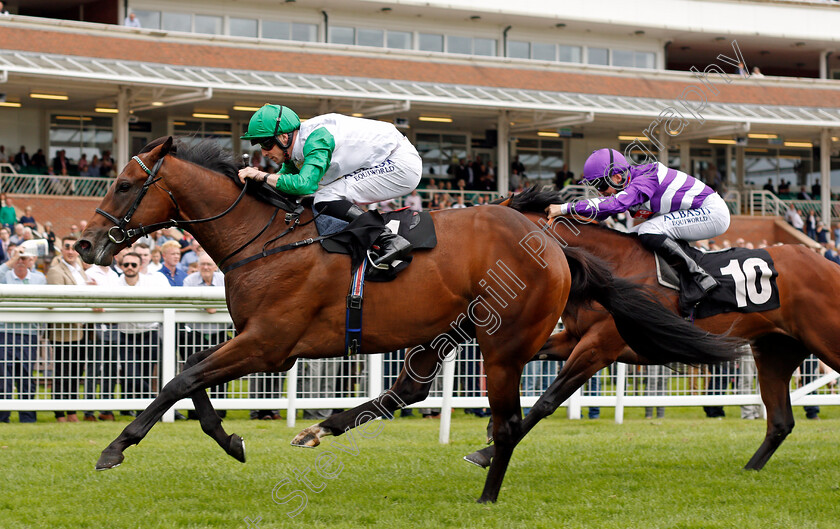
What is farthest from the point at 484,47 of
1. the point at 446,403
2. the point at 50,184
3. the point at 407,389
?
the point at 407,389

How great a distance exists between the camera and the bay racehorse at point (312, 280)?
15.8 feet

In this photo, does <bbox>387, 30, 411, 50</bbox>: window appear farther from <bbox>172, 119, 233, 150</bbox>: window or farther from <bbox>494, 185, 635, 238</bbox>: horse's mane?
<bbox>494, 185, 635, 238</bbox>: horse's mane

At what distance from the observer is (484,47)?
28109 millimetres

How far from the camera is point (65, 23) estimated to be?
20359 mm

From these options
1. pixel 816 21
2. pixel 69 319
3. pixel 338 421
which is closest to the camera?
pixel 338 421

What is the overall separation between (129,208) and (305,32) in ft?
72.4

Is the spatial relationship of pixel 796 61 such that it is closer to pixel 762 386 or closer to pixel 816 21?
pixel 816 21

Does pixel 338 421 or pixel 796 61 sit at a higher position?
pixel 796 61

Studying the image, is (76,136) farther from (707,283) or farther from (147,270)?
(707,283)

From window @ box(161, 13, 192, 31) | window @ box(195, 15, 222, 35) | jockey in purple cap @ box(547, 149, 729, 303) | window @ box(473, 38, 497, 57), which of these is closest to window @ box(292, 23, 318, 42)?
window @ box(195, 15, 222, 35)

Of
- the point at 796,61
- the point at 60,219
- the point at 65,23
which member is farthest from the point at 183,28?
the point at 796,61

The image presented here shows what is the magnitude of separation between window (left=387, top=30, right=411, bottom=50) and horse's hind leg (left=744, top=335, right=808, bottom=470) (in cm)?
2159

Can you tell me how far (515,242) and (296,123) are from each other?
1.29 m

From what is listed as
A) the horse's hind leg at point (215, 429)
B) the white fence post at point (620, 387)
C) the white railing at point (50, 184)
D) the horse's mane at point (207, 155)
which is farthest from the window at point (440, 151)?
the horse's hind leg at point (215, 429)
